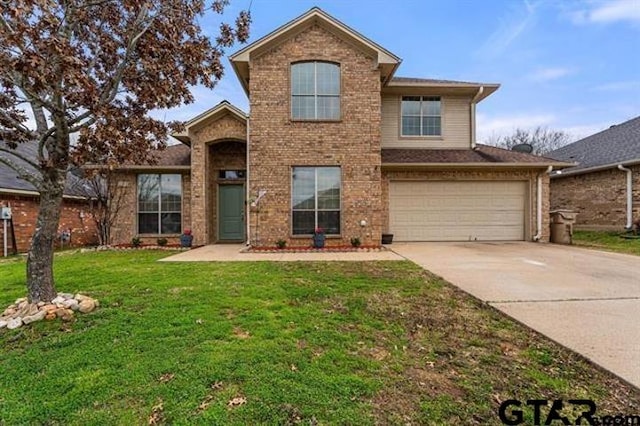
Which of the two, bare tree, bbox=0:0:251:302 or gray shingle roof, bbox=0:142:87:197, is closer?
bare tree, bbox=0:0:251:302

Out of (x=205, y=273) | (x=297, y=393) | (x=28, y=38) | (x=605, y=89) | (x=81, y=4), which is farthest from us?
(x=605, y=89)

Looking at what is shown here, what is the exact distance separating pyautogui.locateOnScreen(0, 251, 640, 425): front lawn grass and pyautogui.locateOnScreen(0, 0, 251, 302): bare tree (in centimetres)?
172

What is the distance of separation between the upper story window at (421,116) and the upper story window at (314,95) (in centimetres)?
383

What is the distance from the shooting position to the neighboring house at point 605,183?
13633 mm

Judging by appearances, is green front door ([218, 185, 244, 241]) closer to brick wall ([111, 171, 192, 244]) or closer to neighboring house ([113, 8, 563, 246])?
neighboring house ([113, 8, 563, 246])

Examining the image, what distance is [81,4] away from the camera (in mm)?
4477

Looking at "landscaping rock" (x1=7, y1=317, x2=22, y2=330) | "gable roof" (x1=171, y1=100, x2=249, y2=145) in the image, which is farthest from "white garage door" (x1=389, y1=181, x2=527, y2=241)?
"landscaping rock" (x1=7, y1=317, x2=22, y2=330)

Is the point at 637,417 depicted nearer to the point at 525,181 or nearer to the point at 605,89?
the point at 525,181

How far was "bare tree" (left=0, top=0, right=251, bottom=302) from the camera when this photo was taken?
12.4 ft

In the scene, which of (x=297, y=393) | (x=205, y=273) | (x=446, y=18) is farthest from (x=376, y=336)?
(x=446, y=18)

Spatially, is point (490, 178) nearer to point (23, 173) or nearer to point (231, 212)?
point (231, 212)

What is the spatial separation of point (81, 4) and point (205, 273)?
4702 mm

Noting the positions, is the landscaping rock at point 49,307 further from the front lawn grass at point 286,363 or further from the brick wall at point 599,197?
the brick wall at point 599,197

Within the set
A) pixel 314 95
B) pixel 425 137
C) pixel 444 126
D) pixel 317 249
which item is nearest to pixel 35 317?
pixel 317 249
